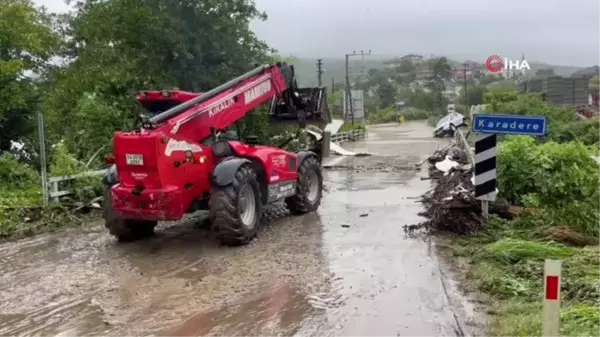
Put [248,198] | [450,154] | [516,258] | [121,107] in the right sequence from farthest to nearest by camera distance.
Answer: [450,154], [121,107], [248,198], [516,258]

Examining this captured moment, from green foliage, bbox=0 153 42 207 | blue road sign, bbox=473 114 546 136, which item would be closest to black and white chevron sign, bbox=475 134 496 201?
blue road sign, bbox=473 114 546 136

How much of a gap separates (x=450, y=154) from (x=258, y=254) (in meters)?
13.8

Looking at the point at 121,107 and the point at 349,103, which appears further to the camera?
the point at 349,103

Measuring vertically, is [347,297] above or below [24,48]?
below

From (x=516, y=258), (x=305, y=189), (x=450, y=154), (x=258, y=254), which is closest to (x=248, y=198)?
(x=258, y=254)

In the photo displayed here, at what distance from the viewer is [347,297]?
6.94m

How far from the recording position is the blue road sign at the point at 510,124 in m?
9.52

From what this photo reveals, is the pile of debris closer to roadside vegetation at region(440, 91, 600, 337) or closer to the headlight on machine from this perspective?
roadside vegetation at region(440, 91, 600, 337)

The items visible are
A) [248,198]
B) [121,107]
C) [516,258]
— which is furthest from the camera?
[121,107]

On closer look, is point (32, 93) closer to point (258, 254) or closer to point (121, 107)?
point (121, 107)

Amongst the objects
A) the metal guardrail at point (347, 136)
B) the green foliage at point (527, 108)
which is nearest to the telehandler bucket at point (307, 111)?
the green foliage at point (527, 108)

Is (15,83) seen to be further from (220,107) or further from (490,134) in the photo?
(490,134)

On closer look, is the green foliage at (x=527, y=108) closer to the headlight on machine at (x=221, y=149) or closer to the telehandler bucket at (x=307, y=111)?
the telehandler bucket at (x=307, y=111)

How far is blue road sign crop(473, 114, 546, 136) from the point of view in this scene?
952cm
